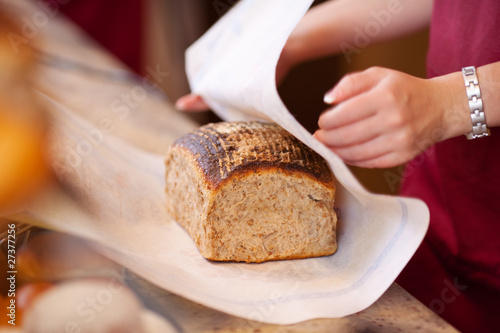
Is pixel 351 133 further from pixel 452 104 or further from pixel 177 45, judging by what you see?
pixel 177 45

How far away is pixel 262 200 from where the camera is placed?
85cm

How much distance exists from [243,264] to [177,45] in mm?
1907

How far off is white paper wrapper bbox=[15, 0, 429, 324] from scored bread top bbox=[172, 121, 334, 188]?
51mm

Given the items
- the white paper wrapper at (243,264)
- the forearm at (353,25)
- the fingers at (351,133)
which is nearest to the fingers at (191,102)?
the white paper wrapper at (243,264)

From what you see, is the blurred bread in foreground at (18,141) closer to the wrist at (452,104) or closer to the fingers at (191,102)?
the fingers at (191,102)

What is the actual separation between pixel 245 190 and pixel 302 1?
36cm

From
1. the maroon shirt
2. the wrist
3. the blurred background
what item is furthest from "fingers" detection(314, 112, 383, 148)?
the blurred background

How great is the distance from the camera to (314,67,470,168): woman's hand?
2.21 ft

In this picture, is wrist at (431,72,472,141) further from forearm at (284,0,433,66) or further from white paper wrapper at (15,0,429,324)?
forearm at (284,0,433,66)

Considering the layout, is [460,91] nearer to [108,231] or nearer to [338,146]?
[338,146]

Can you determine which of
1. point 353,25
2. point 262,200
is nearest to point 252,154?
point 262,200

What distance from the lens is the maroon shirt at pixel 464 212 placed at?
2.97ft

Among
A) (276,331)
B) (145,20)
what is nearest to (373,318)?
(276,331)

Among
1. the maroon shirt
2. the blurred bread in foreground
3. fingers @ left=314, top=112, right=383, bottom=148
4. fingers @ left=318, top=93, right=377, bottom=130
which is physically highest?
the blurred bread in foreground
